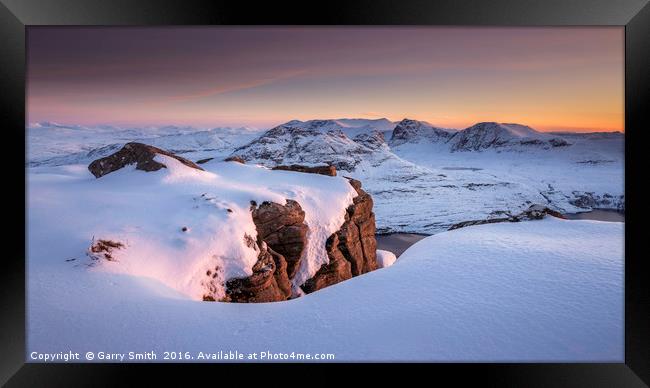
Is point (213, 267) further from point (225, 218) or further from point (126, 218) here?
point (126, 218)

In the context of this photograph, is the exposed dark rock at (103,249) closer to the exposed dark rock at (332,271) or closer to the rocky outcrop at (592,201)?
the exposed dark rock at (332,271)

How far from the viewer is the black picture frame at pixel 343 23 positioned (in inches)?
213

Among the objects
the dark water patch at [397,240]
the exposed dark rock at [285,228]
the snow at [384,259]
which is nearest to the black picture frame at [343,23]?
the exposed dark rock at [285,228]

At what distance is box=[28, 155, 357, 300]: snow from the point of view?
779 cm

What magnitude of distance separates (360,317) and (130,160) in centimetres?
1323

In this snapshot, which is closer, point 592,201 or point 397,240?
point 397,240

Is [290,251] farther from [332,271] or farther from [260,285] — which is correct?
[260,285]

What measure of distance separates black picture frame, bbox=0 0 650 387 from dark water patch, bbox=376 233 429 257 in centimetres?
4037

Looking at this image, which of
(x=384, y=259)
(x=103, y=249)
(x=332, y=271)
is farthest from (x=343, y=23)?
(x=384, y=259)

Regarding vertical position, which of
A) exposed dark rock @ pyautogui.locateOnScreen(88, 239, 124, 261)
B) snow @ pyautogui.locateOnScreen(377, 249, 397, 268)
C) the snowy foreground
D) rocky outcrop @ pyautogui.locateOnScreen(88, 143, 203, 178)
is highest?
rocky outcrop @ pyautogui.locateOnScreen(88, 143, 203, 178)

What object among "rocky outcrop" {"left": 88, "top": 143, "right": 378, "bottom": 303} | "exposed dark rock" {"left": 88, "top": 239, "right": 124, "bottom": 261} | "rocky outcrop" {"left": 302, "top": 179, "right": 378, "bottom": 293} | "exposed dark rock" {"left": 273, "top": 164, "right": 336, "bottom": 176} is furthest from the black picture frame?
"exposed dark rock" {"left": 273, "top": 164, "right": 336, "bottom": 176}

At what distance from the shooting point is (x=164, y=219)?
31.2 feet

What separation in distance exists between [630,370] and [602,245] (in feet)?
13.3

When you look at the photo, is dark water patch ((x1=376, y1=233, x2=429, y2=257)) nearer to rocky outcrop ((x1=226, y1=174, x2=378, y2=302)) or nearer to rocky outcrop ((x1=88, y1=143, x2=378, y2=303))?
rocky outcrop ((x1=226, y1=174, x2=378, y2=302))
